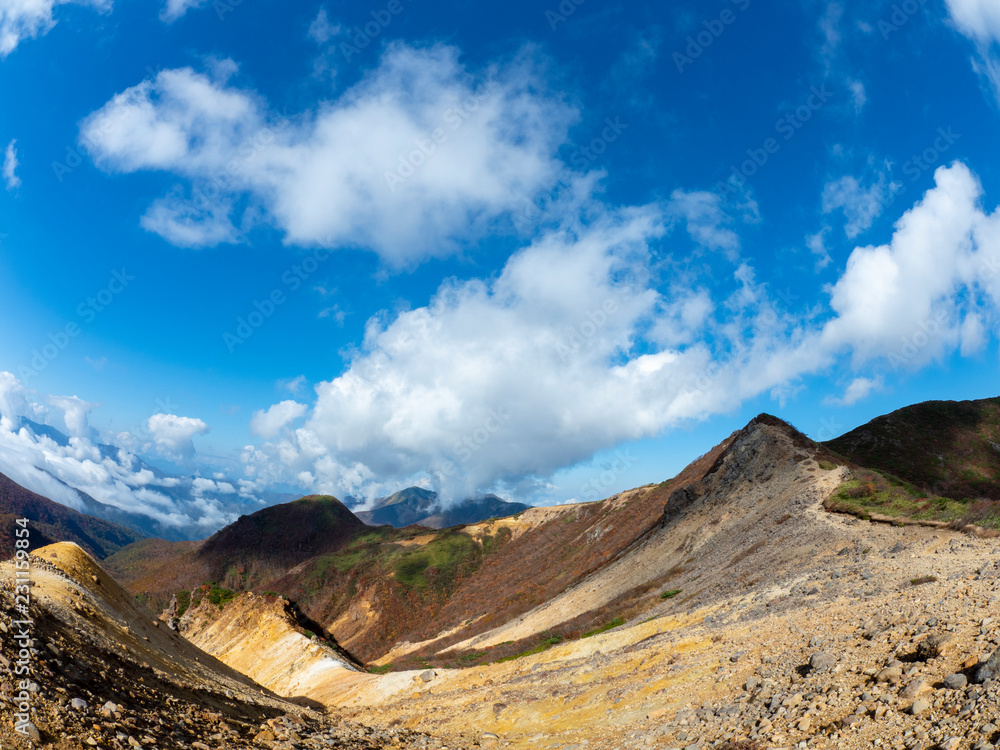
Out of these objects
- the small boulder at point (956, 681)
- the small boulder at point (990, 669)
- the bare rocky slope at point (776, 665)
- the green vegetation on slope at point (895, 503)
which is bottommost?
the bare rocky slope at point (776, 665)

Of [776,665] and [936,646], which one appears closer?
[936,646]

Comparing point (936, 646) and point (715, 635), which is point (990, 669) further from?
point (715, 635)

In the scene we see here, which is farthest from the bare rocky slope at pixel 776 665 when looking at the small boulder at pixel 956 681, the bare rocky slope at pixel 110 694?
the bare rocky slope at pixel 110 694

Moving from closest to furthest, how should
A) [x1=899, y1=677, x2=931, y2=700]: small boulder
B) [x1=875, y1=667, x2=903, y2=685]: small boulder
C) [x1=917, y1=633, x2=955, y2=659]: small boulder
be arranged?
[x1=899, y1=677, x2=931, y2=700]: small boulder → [x1=875, y1=667, x2=903, y2=685]: small boulder → [x1=917, y1=633, x2=955, y2=659]: small boulder

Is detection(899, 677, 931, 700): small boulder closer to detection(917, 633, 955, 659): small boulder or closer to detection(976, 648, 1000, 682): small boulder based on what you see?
detection(976, 648, 1000, 682): small boulder

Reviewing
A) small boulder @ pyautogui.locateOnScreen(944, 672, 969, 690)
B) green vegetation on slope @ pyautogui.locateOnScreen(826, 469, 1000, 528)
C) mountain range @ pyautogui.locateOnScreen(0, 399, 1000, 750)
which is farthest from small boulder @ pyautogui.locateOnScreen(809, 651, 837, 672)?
green vegetation on slope @ pyautogui.locateOnScreen(826, 469, 1000, 528)

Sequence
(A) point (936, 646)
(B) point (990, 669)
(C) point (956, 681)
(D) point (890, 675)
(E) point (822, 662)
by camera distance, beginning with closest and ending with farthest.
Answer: (B) point (990, 669), (C) point (956, 681), (D) point (890, 675), (A) point (936, 646), (E) point (822, 662)

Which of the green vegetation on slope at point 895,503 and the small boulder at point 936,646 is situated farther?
the green vegetation on slope at point 895,503

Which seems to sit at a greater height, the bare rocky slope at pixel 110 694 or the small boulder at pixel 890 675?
the bare rocky slope at pixel 110 694

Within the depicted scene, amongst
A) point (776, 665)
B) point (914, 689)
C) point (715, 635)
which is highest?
point (914, 689)

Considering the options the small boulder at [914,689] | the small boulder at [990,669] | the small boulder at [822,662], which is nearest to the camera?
the small boulder at [990,669]

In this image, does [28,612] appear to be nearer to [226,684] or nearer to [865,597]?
[226,684]

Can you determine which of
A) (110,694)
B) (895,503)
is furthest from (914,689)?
(895,503)

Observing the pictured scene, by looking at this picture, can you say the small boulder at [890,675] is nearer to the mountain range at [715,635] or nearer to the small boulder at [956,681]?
the mountain range at [715,635]
